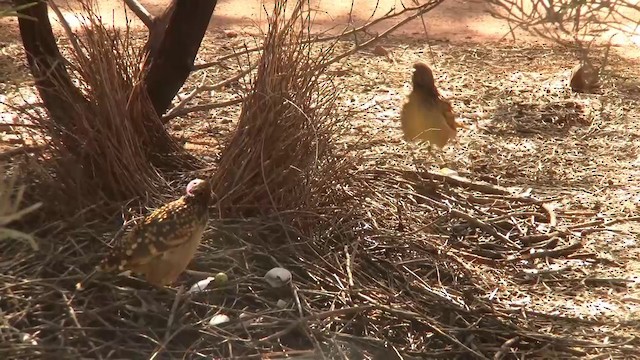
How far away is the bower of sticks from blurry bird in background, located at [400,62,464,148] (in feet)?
0.47

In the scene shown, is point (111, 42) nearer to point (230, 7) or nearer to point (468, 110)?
point (468, 110)

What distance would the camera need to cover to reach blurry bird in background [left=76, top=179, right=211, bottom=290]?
8.01ft

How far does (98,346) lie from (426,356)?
2.71 ft

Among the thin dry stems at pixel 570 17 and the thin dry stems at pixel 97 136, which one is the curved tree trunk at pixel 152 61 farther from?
the thin dry stems at pixel 570 17

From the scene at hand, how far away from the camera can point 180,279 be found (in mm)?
2598

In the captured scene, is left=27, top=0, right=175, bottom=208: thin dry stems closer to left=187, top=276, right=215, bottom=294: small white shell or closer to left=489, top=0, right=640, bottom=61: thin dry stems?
left=187, top=276, right=215, bottom=294: small white shell

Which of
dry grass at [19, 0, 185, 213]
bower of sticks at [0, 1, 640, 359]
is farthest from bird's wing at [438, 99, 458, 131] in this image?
dry grass at [19, 0, 185, 213]

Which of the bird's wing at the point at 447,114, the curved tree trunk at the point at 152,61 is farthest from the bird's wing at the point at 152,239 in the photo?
the bird's wing at the point at 447,114

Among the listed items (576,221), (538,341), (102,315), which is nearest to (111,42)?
(102,315)

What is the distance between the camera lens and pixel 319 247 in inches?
112

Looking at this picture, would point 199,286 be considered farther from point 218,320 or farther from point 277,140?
point 277,140

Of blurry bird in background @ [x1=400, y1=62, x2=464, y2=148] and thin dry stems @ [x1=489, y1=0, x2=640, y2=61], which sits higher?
thin dry stems @ [x1=489, y1=0, x2=640, y2=61]

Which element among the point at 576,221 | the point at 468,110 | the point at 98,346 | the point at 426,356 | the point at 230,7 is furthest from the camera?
the point at 230,7

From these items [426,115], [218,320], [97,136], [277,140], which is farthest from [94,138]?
[426,115]
